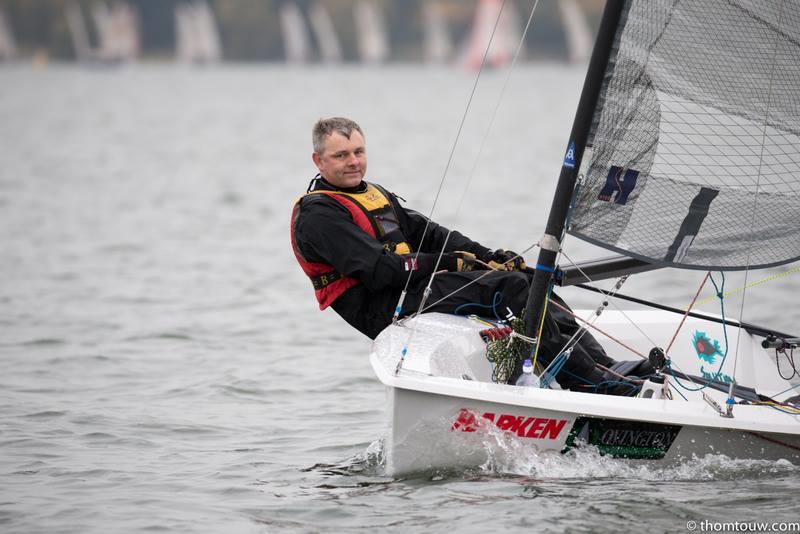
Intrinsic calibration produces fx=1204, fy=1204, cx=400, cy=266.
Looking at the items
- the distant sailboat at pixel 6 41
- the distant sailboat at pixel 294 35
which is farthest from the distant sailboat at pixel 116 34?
the distant sailboat at pixel 294 35

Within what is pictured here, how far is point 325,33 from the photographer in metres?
96.8

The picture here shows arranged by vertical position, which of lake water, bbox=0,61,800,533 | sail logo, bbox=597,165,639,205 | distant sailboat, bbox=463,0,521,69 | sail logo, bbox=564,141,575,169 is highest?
distant sailboat, bbox=463,0,521,69

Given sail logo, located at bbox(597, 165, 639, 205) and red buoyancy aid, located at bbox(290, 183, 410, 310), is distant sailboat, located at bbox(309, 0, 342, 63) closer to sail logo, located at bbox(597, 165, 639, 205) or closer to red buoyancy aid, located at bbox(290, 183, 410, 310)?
red buoyancy aid, located at bbox(290, 183, 410, 310)

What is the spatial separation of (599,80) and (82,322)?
15.9ft

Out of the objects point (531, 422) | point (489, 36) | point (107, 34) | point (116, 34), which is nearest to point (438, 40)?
point (489, 36)

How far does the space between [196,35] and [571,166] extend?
292ft

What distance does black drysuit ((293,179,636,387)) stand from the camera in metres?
4.52

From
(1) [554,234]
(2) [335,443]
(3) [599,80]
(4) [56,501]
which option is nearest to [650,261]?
(1) [554,234]

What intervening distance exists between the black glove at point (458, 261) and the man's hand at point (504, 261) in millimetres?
86

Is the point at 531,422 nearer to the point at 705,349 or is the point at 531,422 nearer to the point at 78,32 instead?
the point at 705,349

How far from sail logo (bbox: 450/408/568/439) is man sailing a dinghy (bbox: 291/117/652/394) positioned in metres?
0.41

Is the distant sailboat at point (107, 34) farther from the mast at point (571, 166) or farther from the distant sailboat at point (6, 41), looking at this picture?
the mast at point (571, 166)

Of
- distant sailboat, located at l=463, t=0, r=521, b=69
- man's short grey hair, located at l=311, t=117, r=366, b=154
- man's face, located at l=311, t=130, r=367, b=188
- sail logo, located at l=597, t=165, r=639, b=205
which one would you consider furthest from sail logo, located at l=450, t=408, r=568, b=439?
distant sailboat, located at l=463, t=0, r=521, b=69

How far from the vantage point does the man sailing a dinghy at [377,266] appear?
4.54m
